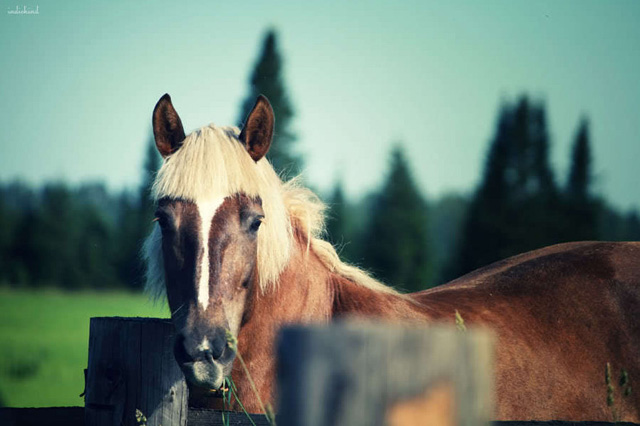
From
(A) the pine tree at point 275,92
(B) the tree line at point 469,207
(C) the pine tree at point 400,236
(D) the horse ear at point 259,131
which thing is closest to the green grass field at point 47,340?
(D) the horse ear at point 259,131

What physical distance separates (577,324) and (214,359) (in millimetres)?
2800

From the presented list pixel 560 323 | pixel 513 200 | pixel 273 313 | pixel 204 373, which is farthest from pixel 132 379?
pixel 513 200

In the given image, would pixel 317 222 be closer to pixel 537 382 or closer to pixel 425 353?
pixel 537 382

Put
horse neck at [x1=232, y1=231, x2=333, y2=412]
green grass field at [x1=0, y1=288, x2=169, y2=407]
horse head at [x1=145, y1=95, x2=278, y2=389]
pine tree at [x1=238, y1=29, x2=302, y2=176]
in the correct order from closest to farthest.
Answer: horse head at [x1=145, y1=95, x2=278, y2=389] < horse neck at [x1=232, y1=231, x2=333, y2=412] < green grass field at [x1=0, y1=288, x2=169, y2=407] < pine tree at [x1=238, y1=29, x2=302, y2=176]

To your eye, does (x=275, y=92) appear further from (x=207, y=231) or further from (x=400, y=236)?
(x=207, y=231)

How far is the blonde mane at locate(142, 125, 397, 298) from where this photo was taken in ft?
11.2

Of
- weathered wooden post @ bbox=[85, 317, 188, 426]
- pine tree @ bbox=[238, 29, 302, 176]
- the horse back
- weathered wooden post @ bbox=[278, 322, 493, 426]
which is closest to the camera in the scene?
weathered wooden post @ bbox=[278, 322, 493, 426]

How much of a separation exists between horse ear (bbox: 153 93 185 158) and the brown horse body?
104cm

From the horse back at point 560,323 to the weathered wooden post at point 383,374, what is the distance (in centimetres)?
304

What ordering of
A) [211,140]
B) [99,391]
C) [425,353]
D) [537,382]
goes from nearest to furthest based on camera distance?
[425,353] → [99,391] → [211,140] → [537,382]

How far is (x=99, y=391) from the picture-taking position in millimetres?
2736

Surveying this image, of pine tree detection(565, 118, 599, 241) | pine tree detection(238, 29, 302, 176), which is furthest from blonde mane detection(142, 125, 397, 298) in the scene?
pine tree detection(565, 118, 599, 241)

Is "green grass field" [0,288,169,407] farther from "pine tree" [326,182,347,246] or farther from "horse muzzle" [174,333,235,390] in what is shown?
"pine tree" [326,182,347,246]

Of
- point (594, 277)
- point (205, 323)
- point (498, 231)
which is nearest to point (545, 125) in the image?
point (498, 231)
